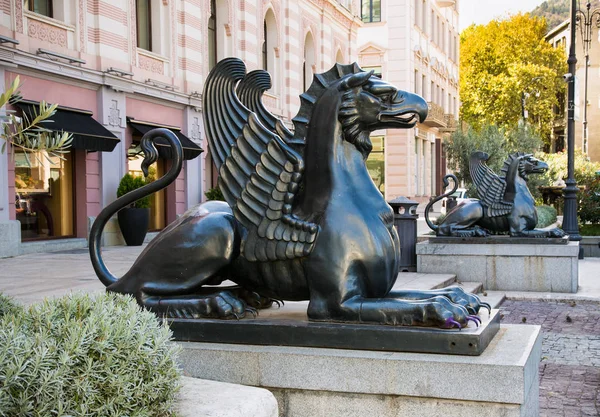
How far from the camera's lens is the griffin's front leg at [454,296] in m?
3.59

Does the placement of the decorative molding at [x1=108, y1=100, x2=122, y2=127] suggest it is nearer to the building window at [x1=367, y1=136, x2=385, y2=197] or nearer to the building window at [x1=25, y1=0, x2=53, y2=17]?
the building window at [x1=25, y1=0, x2=53, y2=17]

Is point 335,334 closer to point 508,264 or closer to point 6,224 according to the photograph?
point 508,264

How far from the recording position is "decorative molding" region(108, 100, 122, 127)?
1795 cm

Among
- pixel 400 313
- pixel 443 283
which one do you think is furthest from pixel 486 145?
pixel 400 313

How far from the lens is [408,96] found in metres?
3.64

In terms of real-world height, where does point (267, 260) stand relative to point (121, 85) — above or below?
below

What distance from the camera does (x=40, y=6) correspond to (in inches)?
653

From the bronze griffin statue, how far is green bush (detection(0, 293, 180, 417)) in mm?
1053

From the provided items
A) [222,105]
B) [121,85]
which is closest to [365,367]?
[222,105]

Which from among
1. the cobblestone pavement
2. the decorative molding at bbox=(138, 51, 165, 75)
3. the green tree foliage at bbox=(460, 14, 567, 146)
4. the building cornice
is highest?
the green tree foliage at bbox=(460, 14, 567, 146)

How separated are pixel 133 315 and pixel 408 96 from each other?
1.83m

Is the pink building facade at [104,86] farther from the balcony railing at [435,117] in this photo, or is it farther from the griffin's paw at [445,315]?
the balcony railing at [435,117]

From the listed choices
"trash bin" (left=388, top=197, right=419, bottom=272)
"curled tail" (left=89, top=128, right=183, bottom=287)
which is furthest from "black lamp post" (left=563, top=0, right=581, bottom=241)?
"curled tail" (left=89, top=128, right=183, bottom=287)

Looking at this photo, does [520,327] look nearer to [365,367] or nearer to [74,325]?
[365,367]
